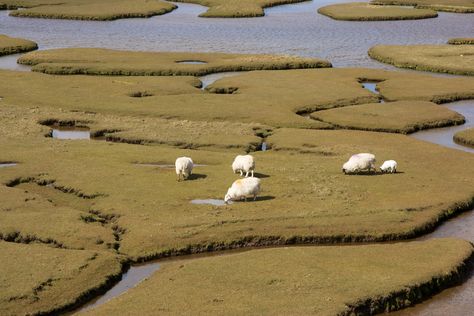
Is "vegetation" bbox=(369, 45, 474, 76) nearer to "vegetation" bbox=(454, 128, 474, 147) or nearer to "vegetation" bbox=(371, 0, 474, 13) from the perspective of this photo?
"vegetation" bbox=(454, 128, 474, 147)

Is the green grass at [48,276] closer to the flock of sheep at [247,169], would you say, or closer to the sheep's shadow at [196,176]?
the flock of sheep at [247,169]

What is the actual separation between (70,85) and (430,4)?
61.9 meters

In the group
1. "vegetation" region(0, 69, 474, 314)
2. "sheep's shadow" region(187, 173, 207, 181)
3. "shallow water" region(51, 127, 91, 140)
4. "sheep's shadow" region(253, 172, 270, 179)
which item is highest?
"sheep's shadow" region(253, 172, 270, 179)

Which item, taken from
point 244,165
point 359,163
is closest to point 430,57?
point 359,163

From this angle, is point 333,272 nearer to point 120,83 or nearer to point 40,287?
point 40,287

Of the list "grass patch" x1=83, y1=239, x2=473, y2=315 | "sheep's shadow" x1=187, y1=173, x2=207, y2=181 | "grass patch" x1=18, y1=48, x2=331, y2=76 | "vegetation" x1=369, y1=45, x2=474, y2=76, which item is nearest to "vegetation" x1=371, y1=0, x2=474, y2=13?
"vegetation" x1=369, y1=45, x2=474, y2=76

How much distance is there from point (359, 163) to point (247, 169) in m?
4.60

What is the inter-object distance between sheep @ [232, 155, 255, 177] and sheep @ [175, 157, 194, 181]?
1.76 metres

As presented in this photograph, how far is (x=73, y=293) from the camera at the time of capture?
24.6 meters

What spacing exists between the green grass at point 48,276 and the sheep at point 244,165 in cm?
868

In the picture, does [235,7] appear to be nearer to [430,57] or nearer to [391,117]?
[430,57]

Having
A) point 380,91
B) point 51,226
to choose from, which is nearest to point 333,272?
point 51,226

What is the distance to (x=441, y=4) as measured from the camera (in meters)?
107

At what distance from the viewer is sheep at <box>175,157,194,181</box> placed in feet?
112
